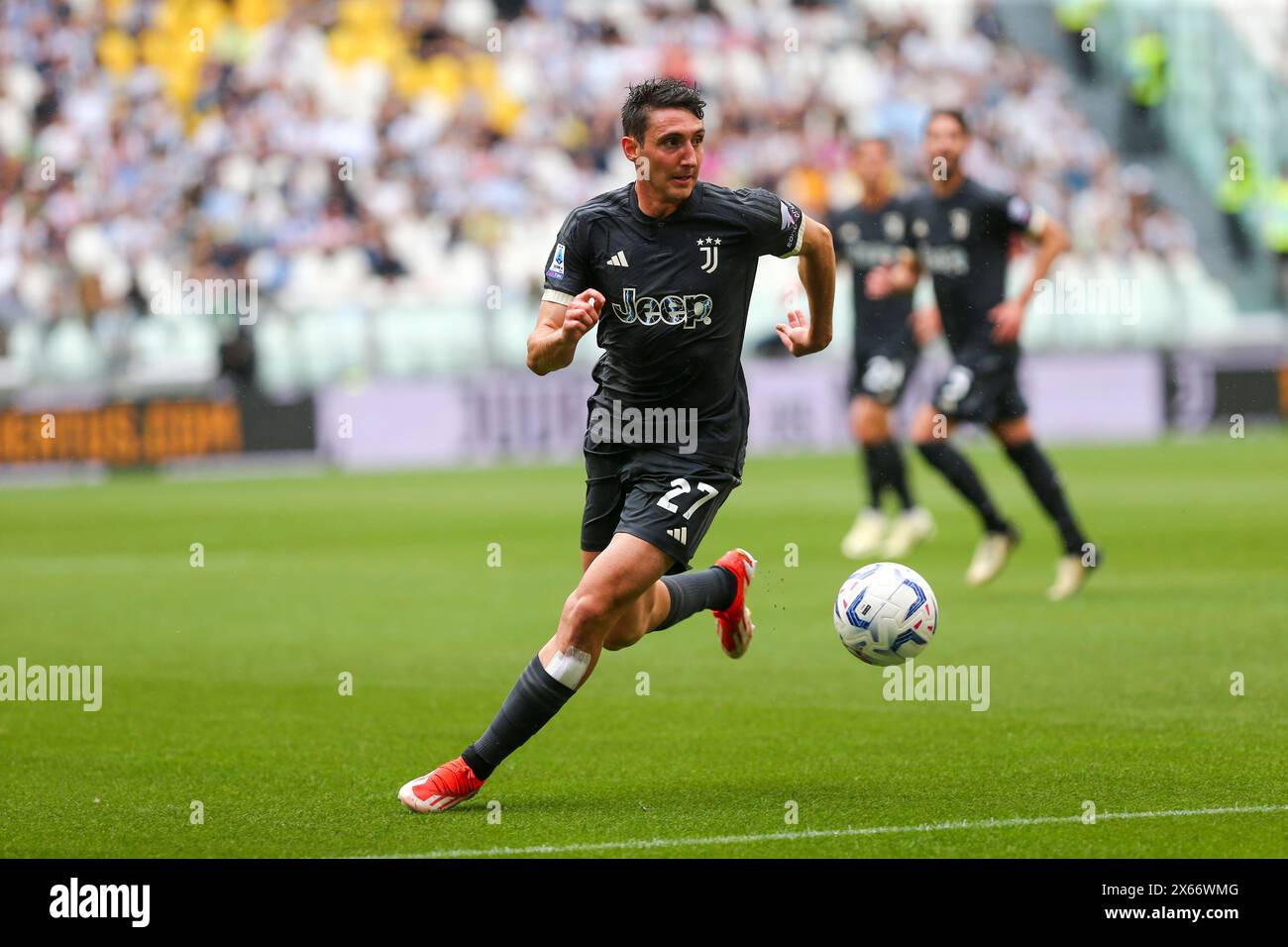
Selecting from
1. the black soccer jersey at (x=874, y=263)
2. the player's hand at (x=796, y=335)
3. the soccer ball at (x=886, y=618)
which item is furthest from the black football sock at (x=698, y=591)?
the black soccer jersey at (x=874, y=263)

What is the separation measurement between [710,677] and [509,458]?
16.3m

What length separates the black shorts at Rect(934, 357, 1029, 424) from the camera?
11.5 metres

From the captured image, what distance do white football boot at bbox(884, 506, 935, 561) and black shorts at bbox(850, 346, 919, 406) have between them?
889mm

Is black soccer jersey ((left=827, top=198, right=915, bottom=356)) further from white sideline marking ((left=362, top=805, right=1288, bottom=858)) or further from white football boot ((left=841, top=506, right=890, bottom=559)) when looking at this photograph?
white sideline marking ((left=362, top=805, right=1288, bottom=858))

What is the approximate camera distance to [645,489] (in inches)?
257

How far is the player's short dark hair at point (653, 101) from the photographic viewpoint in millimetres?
6316

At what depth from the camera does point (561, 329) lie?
235 inches

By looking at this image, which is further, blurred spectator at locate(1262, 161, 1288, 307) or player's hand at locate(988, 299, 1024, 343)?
blurred spectator at locate(1262, 161, 1288, 307)

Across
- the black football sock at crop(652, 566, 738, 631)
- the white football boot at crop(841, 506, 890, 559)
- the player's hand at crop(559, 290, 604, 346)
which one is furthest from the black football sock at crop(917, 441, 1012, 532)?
the player's hand at crop(559, 290, 604, 346)

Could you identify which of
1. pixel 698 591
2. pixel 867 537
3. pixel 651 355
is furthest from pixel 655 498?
pixel 867 537

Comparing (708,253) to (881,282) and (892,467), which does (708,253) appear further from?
(892,467)

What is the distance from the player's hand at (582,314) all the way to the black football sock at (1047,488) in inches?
237

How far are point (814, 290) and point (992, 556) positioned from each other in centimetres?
555
